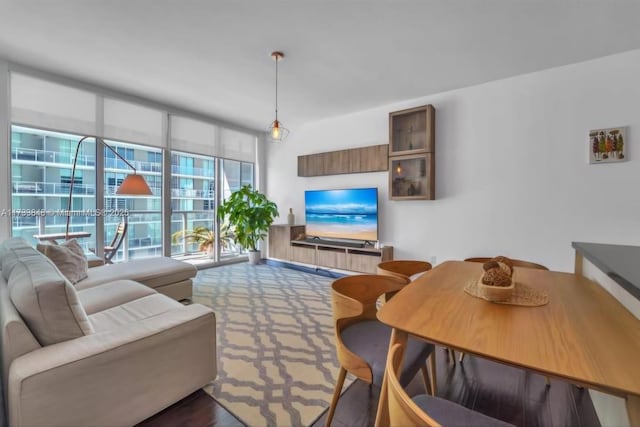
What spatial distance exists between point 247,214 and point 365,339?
3.90m

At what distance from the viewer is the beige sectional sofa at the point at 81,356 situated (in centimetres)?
122

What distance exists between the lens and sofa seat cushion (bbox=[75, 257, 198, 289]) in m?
2.71

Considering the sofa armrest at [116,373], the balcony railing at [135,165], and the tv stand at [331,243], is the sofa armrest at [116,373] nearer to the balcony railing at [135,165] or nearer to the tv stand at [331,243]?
the tv stand at [331,243]

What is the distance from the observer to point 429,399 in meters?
1.04

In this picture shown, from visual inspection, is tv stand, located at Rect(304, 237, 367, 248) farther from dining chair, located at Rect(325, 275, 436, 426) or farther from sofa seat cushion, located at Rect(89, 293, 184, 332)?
sofa seat cushion, located at Rect(89, 293, 184, 332)

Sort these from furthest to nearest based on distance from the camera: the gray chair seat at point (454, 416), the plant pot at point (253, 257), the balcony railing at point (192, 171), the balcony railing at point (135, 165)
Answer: the plant pot at point (253, 257) → the balcony railing at point (192, 171) → the balcony railing at point (135, 165) → the gray chair seat at point (454, 416)

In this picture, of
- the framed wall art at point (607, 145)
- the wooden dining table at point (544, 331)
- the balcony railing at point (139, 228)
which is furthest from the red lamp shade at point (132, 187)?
the framed wall art at point (607, 145)

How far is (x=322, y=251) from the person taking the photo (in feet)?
15.3

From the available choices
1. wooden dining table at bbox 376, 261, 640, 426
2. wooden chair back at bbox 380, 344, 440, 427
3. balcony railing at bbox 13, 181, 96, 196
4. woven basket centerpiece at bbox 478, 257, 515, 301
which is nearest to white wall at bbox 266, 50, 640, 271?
wooden dining table at bbox 376, 261, 640, 426

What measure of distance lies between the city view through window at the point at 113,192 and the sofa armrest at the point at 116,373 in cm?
271

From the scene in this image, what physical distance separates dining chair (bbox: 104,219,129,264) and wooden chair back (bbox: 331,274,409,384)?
150 inches

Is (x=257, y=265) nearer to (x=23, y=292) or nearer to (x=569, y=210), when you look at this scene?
(x=23, y=292)

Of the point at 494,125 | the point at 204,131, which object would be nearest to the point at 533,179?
the point at 494,125

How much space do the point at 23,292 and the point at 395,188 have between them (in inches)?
150
